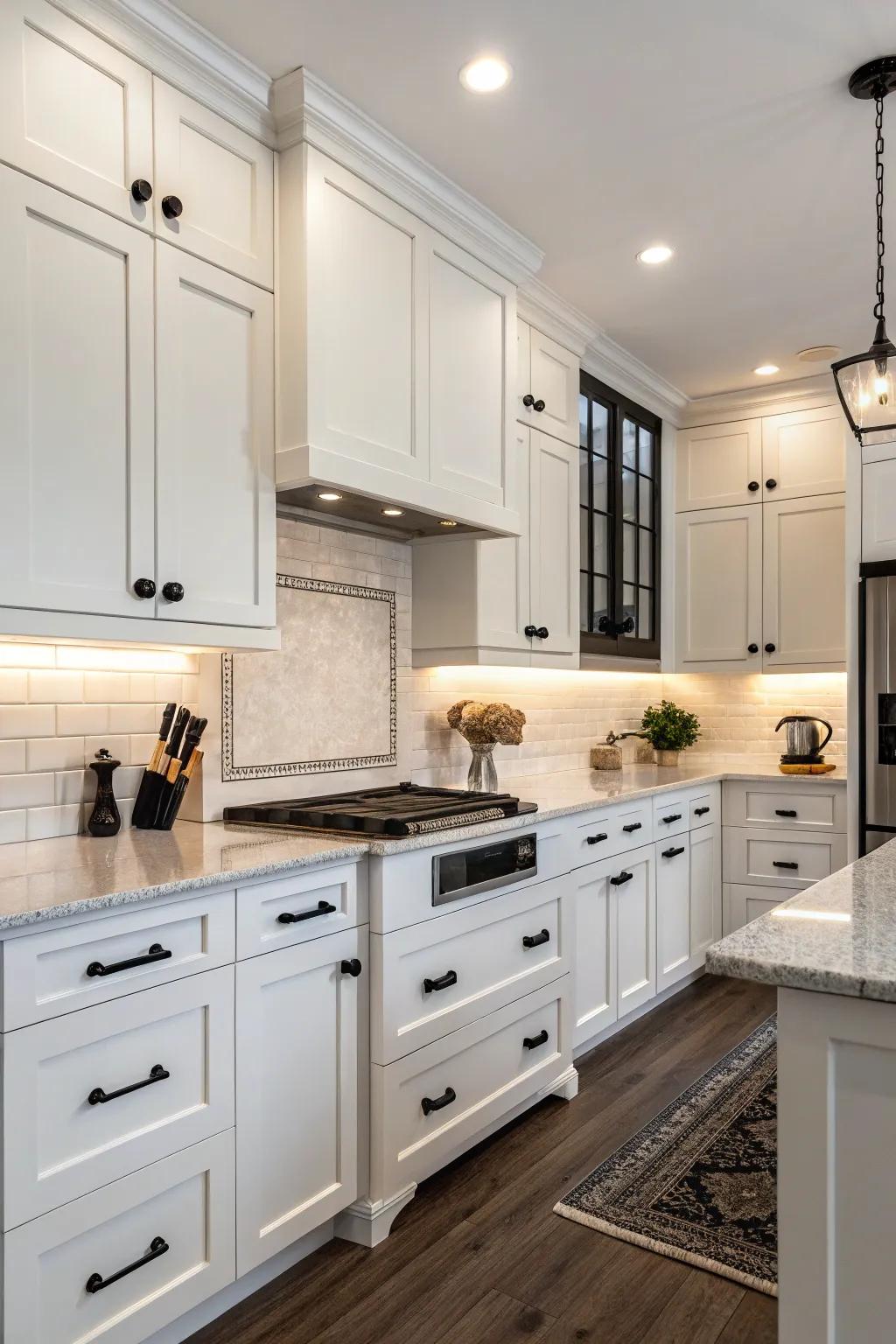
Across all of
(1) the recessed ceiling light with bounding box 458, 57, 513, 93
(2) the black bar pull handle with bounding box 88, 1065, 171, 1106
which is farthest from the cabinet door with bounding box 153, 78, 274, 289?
(2) the black bar pull handle with bounding box 88, 1065, 171, 1106

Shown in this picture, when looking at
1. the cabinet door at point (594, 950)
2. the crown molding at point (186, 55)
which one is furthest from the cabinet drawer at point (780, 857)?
the crown molding at point (186, 55)

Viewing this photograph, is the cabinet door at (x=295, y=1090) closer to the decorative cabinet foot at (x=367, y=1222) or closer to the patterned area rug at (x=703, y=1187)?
the decorative cabinet foot at (x=367, y=1222)

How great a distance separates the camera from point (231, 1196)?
1933mm

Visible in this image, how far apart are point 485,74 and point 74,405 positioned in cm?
132

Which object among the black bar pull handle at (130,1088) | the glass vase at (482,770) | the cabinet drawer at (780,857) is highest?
the glass vase at (482,770)

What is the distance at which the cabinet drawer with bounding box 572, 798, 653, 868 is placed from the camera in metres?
3.25

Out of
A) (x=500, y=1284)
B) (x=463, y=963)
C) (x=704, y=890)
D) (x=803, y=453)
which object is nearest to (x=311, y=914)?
(x=463, y=963)

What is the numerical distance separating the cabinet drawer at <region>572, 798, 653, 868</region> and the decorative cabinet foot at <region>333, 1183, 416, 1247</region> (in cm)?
123

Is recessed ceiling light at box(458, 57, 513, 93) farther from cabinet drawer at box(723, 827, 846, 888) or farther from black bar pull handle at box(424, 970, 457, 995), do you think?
cabinet drawer at box(723, 827, 846, 888)

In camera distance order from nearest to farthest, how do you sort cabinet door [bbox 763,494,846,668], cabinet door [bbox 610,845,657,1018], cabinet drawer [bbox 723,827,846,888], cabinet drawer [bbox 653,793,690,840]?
cabinet door [bbox 610,845,657,1018] < cabinet drawer [bbox 653,793,690,840] < cabinet drawer [bbox 723,827,846,888] < cabinet door [bbox 763,494,846,668]

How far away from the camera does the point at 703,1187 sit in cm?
250

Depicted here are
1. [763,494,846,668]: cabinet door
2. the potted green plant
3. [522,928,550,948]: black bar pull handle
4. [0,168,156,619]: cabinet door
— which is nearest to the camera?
[0,168,156,619]: cabinet door

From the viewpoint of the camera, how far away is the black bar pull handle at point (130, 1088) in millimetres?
1665

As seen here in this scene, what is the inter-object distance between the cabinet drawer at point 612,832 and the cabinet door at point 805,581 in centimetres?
146
